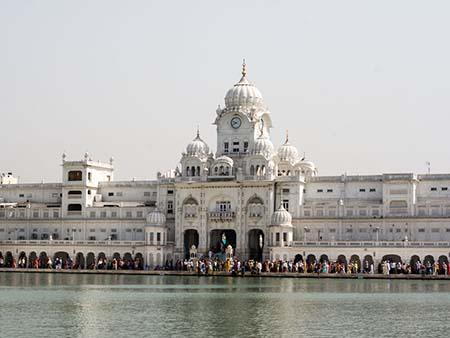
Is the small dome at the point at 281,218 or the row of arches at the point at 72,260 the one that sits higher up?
the small dome at the point at 281,218

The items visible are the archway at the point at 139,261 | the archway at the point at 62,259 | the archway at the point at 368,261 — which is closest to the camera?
the archway at the point at 368,261

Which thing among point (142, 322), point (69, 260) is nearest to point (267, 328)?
point (142, 322)

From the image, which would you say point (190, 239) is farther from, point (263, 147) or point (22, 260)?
point (22, 260)

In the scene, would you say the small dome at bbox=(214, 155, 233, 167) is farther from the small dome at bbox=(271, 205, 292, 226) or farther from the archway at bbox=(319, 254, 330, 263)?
the archway at bbox=(319, 254, 330, 263)

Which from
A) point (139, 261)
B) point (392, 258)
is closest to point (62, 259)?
point (139, 261)

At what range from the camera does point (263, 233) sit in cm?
8862

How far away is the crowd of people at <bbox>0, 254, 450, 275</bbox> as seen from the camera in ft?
250

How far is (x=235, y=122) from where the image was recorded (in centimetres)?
9294

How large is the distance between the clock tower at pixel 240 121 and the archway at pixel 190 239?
734cm

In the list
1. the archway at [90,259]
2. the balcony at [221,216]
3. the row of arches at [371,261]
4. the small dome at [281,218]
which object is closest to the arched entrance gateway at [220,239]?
the balcony at [221,216]

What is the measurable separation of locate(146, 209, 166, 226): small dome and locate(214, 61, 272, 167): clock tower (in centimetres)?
840

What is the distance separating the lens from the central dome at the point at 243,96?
3664 inches

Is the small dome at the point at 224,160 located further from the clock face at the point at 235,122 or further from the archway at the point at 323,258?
the archway at the point at 323,258

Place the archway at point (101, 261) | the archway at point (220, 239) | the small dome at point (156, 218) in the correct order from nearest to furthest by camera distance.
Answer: the archway at point (101, 261), the small dome at point (156, 218), the archway at point (220, 239)
